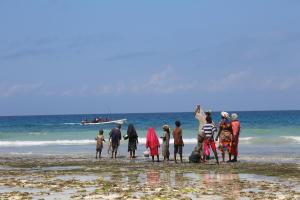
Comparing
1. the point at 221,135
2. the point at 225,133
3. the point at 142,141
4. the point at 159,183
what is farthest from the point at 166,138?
the point at 142,141

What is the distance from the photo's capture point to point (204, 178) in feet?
47.1

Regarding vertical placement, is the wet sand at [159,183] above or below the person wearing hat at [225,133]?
below

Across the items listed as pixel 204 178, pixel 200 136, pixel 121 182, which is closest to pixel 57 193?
pixel 121 182

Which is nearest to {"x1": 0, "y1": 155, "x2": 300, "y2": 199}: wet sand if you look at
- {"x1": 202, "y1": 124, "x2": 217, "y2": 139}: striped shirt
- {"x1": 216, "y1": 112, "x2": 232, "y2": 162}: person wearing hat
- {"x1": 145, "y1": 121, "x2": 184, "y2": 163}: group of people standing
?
{"x1": 202, "y1": 124, "x2": 217, "y2": 139}: striped shirt

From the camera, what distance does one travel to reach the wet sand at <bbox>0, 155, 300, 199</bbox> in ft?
36.7

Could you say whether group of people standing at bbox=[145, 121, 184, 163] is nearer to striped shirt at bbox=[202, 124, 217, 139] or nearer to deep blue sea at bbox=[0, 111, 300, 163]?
striped shirt at bbox=[202, 124, 217, 139]

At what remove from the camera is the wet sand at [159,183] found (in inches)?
440

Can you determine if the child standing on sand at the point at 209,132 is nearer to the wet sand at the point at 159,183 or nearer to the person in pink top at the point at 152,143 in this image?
the wet sand at the point at 159,183

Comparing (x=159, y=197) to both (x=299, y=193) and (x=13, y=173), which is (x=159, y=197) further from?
(x=13, y=173)

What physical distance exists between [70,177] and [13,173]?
2.65m

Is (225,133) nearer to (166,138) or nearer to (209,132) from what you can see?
(209,132)

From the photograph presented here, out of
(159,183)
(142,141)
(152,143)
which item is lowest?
(159,183)

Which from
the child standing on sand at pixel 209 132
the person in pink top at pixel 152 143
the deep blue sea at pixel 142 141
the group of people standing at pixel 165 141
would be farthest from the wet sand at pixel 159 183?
the deep blue sea at pixel 142 141

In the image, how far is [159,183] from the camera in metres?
13.3
